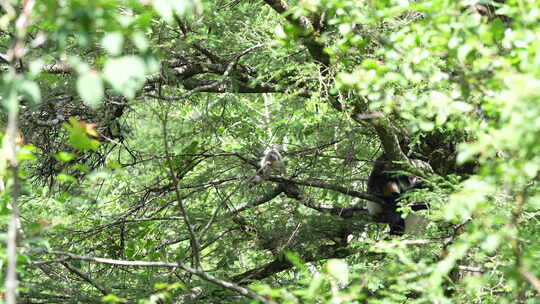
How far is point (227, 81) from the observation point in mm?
5004

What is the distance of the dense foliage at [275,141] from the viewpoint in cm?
192

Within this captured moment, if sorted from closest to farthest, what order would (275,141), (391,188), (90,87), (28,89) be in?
(90,87) → (28,89) → (391,188) → (275,141)

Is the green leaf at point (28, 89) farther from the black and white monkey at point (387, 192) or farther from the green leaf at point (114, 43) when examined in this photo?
the black and white monkey at point (387, 192)

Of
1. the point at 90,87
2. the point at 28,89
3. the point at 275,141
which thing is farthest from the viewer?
the point at 275,141

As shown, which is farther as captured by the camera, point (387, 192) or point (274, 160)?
point (387, 192)

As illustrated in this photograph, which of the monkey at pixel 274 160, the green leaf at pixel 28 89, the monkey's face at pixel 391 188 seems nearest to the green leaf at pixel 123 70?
the green leaf at pixel 28 89

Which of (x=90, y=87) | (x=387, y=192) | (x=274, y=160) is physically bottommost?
(x=387, y=192)

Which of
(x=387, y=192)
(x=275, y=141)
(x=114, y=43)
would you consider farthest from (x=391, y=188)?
(x=114, y=43)

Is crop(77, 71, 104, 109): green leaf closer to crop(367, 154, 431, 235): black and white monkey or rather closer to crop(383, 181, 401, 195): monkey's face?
crop(367, 154, 431, 235): black and white monkey

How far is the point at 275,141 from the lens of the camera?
6.07 metres

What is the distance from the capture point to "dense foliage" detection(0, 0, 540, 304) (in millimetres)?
1921

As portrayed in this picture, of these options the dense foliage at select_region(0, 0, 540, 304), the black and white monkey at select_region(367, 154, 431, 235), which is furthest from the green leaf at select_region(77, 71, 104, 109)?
the black and white monkey at select_region(367, 154, 431, 235)

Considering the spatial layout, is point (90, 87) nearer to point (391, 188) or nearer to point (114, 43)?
point (114, 43)

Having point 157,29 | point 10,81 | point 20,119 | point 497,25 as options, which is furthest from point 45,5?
point 157,29
